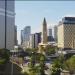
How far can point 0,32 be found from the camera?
7019 cm

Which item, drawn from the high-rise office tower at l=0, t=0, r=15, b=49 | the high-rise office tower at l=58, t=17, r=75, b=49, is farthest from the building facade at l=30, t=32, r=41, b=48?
the high-rise office tower at l=0, t=0, r=15, b=49

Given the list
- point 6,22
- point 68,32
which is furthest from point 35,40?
point 6,22

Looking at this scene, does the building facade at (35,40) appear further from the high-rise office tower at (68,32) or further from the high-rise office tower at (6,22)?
the high-rise office tower at (6,22)

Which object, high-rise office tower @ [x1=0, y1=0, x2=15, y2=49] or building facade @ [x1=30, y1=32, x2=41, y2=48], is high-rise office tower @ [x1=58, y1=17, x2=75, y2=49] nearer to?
high-rise office tower @ [x1=0, y1=0, x2=15, y2=49]

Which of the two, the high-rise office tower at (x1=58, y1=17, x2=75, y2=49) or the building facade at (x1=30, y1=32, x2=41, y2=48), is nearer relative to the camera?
the high-rise office tower at (x1=58, y1=17, x2=75, y2=49)

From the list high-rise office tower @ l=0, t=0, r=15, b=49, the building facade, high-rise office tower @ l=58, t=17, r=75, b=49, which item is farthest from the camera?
the building facade

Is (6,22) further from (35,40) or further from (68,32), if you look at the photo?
(35,40)

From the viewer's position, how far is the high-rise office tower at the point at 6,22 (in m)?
A: 70.1

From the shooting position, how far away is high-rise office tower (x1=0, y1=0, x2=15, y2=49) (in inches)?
2758

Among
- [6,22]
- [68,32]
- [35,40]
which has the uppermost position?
[6,22]

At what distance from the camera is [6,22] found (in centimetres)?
7312

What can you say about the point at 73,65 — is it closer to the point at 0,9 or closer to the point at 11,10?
the point at 0,9

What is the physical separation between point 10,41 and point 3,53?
3140 centimetres

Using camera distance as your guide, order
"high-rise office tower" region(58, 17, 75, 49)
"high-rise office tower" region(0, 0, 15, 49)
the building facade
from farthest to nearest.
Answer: the building facade → "high-rise office tower" region(58, 17, 75, 49) → "high-rise office tower" region(0, 0, 15, 49)
